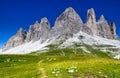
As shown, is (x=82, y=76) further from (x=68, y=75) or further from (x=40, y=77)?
(x=40, y=77)

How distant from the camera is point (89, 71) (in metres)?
38.0

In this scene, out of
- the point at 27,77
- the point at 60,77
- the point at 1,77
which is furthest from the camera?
the point at 1,77

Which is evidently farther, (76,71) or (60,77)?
(76,71)

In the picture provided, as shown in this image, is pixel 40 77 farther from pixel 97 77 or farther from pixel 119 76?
pixel 119 76

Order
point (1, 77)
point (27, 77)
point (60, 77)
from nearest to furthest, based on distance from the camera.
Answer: point (60, 77)
point (27, 77)
point (1, 77)

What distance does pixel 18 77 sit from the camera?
1507 inches

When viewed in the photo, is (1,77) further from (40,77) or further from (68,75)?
(68,75)

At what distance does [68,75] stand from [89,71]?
13.2ft

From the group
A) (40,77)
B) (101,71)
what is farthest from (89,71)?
(40,77)

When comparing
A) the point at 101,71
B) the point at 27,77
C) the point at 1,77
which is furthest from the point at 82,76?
the point at 1,77

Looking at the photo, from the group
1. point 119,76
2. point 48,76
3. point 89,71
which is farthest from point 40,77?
point 119,76

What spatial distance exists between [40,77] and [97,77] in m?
7.50

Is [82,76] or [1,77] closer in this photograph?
[82,76]

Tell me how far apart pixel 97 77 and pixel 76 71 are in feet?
15.7
